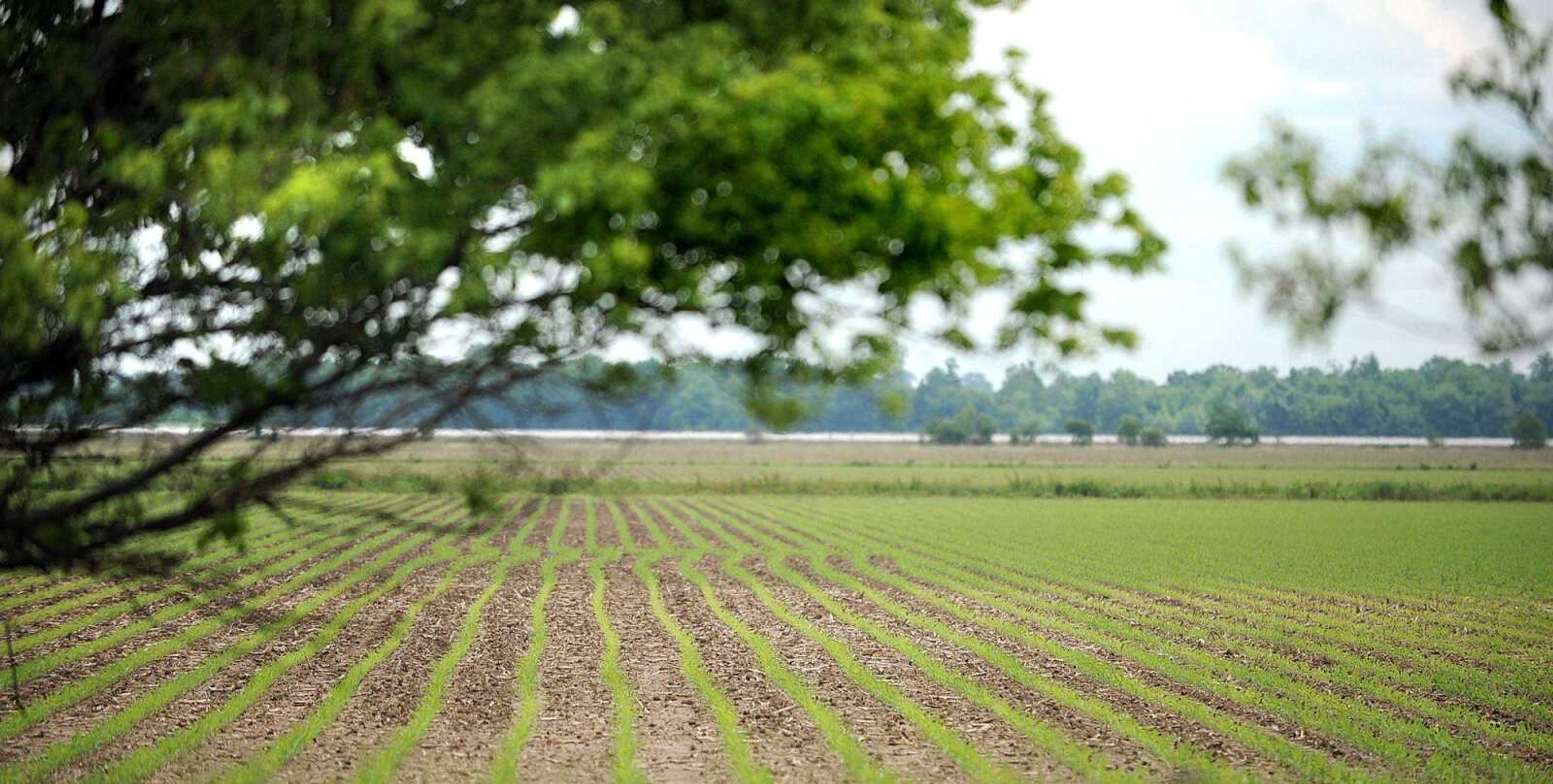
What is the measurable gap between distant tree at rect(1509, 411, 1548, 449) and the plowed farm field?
14852 cm

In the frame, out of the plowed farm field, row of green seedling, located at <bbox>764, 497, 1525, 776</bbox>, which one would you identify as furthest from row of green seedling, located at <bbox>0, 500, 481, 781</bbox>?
row of green seedling, located at <bbox>764, 497, 1525, 776</bbox>

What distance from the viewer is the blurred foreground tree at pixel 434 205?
6.34m

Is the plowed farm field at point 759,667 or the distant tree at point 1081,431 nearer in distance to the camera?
the plowed farm field at point 759,667

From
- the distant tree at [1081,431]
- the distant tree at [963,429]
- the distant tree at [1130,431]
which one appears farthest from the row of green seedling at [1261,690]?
the distant tree at [1130,431]

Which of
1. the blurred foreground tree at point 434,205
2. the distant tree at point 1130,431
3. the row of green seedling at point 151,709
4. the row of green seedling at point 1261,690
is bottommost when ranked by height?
the row of green seedling at point 1261,690

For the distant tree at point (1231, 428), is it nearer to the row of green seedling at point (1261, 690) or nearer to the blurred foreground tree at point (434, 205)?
the row of green seedling at point (1261, 690)

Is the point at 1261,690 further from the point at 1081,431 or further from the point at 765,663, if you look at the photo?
the point at 1081,431

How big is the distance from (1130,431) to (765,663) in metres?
169

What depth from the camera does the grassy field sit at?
1254 cm

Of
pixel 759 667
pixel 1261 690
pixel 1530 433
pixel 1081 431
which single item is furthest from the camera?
pixel 1081 431

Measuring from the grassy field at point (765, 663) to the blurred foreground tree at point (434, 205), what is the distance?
1.21 metres

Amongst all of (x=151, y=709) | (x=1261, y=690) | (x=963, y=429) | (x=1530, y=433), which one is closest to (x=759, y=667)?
(x=1261, y=690)

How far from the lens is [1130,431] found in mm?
177750

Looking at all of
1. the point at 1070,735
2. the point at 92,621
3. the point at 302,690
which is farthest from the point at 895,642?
the point at 92,621
